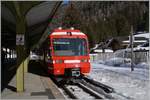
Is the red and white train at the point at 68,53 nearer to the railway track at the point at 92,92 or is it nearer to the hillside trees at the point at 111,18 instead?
the railway track at the point at 92,92

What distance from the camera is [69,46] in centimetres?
1969

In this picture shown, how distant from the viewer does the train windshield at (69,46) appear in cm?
1959

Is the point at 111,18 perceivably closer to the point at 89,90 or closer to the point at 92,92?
the point at 89,90

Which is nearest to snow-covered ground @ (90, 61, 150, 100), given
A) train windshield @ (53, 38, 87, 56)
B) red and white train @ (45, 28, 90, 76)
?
red and white train @ (45, 28, 90, 76)

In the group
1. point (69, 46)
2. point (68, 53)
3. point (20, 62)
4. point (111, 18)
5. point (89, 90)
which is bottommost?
point (89, 90)

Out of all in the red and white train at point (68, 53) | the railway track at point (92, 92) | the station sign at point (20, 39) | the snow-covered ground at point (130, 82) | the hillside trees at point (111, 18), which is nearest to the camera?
the railway track at point (92, 92)

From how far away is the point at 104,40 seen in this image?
90812 mm

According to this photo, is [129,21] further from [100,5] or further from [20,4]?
[20,4]

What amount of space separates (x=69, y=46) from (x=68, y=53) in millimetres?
382

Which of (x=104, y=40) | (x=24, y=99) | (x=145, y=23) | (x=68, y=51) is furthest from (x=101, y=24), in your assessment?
(x=24, y=99)

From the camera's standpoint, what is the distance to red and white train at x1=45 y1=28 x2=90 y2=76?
1917cm

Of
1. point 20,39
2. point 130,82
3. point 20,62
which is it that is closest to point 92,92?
point 20,62

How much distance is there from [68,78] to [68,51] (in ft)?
4.43

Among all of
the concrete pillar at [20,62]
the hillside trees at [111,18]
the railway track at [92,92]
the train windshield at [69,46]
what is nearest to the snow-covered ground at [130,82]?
the railway track at [92,92]
